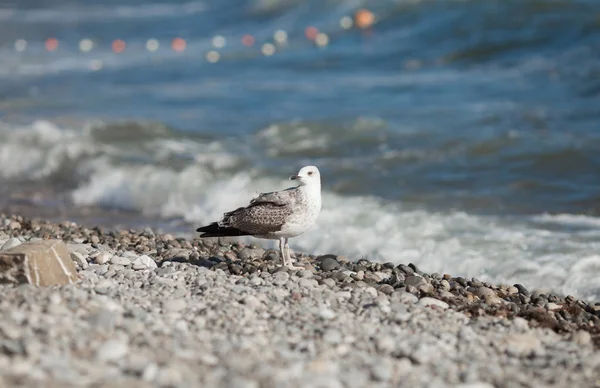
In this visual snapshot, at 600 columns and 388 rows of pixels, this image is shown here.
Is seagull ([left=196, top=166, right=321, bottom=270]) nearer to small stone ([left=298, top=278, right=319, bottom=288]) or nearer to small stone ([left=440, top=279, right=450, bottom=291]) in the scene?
small stone ([left=298, top=278, right=319, bottom=288])

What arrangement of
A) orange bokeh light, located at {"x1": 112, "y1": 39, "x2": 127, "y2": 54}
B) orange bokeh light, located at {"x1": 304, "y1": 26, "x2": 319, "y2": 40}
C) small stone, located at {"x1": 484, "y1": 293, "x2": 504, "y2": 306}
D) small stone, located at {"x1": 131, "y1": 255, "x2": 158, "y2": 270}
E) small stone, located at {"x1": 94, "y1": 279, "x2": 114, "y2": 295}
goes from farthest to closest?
orange bokeh light, located at {"x1": 112, "y1": 39, "x2": 127, "y2": 54}, orange bokeh light, located at {"x1": 304, "y1": 26, "x2": 319, "y2": 40}, small stone, located at {"x1": 131, "y1": 255, "x2": 158, "y2": 270}, small stone, located at {"x1": 484, "y1": 293, "x2": 504, "y2": 306}, small stone, located at {"x1": 94, "y1": 279, "x2": 114, "y2": 295}

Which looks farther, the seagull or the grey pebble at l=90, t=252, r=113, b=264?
the grey pebble at l=90, t=252, r=113, b=264

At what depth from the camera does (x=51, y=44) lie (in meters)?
34.1

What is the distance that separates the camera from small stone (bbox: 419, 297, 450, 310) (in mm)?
6816

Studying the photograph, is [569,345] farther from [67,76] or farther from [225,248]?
[67,76]

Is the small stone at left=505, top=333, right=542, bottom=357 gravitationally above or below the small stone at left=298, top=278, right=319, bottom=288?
below

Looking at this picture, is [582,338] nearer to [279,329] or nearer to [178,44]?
[279,329]

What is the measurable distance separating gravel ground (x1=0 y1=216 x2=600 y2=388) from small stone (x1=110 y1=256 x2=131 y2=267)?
1cm

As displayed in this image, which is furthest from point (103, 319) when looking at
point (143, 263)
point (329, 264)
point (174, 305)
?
point (329, 264)

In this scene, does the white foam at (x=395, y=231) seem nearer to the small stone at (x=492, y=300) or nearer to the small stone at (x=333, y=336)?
the small stone at (x=492, y=300)

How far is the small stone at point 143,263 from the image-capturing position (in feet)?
24.9

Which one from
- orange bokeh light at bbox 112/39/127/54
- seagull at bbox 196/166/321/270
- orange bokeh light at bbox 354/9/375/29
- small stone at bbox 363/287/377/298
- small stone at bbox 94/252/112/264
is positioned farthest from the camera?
orange bokeh light at bbox 112/39/127/54

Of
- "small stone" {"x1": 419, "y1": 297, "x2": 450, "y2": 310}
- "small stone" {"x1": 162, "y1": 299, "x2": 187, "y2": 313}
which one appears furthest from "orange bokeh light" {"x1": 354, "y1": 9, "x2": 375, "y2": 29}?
"small stone" {"x1": 162, "y1": 299, "x2": 187, "y2": 313}

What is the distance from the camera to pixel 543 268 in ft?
30.3
